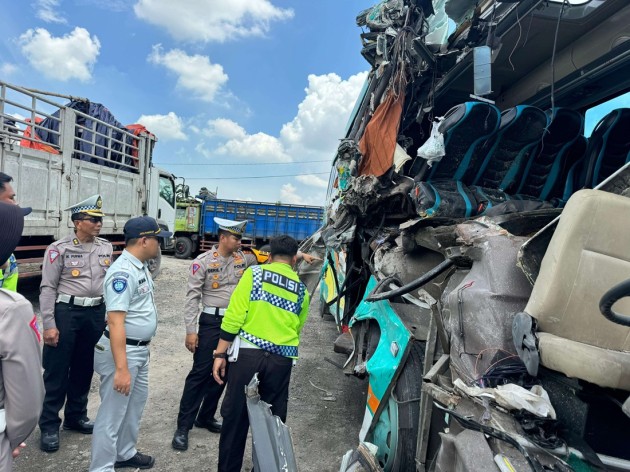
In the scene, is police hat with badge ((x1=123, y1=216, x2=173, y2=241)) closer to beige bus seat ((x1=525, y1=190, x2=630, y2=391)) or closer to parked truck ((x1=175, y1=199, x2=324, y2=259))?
beige bus seat ((x1=525, y1=190, x2=630, y2=391))

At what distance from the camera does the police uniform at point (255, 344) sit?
7.86 feet

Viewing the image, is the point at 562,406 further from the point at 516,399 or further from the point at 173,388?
the point at 173,388

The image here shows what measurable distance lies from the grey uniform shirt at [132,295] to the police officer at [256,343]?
499 mm

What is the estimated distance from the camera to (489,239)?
1.95 meters

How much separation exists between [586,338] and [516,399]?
476 millimetres

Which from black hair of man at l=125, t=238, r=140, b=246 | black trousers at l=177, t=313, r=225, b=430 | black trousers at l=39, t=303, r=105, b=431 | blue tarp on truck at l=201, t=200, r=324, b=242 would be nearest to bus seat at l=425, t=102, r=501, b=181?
black trousers at l=177, t=313, r=225, b=430

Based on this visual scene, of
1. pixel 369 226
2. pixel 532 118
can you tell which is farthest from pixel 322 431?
pixel 532 118

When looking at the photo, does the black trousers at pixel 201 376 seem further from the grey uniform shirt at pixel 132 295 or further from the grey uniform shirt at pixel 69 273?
the grey uniform shirt at pixel 69 273

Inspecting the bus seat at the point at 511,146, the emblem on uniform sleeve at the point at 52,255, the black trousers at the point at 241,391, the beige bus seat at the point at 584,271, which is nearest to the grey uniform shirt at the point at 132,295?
the black trousers at the point at 241,391

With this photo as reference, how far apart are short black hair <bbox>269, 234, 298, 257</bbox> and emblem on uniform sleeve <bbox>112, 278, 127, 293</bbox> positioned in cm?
88

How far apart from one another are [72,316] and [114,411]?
3.02 feet

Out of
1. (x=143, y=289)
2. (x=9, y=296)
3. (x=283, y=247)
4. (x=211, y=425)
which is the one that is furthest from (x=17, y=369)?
(x=211, y=425)

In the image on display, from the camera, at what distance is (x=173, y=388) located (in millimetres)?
3898

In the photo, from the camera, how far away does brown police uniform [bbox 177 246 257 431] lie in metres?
3.06
